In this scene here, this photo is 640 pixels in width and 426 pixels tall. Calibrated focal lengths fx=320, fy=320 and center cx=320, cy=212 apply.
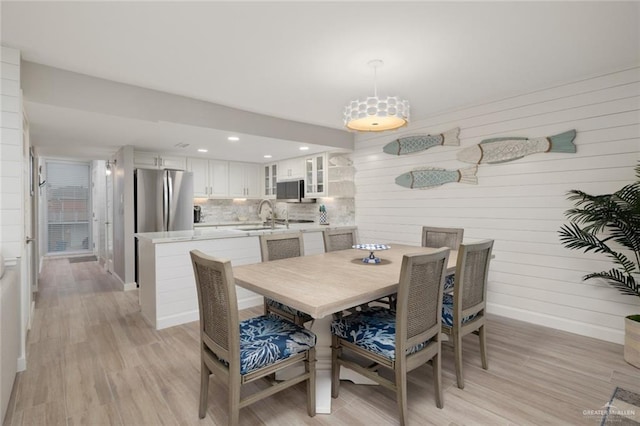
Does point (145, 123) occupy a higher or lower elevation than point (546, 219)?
higher

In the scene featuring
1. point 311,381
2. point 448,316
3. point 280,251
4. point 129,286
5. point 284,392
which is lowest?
point 284,392

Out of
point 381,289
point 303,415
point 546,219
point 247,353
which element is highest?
point 546,219

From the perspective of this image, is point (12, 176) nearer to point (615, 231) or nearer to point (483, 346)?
point (483, 346)

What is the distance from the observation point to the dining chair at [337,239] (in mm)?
3363

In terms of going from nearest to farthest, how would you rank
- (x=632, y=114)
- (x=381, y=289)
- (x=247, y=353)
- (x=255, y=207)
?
1. (x=247, y=353)
2. (x=381, y=289)
3. (x=632, y=114)
4. (x=255, y=207)

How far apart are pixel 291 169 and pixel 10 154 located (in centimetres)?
412

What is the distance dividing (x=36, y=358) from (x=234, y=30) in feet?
9.80

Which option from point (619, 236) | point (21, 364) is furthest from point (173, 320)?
point (619, 236)

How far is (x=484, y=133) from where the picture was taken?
3707 millimetres

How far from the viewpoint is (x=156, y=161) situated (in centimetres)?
525

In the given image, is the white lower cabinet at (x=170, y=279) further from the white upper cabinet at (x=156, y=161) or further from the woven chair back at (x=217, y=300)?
the white upper cabinet at (x=156, y=161)

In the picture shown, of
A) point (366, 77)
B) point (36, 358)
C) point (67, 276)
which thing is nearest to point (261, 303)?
point (36, 358)

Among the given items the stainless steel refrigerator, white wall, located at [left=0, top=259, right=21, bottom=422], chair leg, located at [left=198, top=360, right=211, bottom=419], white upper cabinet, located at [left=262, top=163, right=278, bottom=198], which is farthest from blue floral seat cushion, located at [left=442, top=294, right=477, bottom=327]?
white upper cabinet, located at [left=262, top=163, right=278, bottom=198]

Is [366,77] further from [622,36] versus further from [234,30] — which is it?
[622,36]
